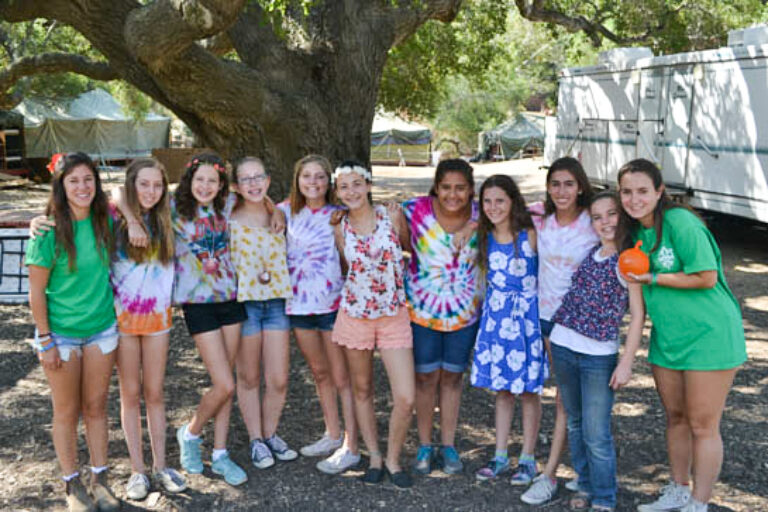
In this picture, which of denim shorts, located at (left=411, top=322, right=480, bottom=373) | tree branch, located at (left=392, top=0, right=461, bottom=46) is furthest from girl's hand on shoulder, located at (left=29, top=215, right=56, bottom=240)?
tree branch, located at (left=392, top=0, right=461, bottom=46)

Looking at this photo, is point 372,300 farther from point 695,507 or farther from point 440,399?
point 695,507

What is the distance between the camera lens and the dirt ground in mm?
4012

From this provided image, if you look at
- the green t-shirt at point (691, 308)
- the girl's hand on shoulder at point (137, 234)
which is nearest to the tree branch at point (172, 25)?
the girl's hand on shoulder at point (137, 234)

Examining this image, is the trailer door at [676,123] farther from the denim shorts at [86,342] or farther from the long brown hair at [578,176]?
the denim shorts at [86,342]

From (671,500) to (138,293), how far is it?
9.45 ft

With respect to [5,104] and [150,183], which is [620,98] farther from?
[5,104]

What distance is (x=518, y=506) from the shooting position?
155 inches

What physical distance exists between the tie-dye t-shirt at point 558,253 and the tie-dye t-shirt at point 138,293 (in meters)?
1.92

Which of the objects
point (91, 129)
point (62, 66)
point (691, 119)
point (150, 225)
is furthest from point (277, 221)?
point (91, 129)

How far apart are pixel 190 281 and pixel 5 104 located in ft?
44.0

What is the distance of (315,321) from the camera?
4.30 m

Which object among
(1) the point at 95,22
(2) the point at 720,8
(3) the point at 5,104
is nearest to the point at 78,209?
(1) the point at 95,22

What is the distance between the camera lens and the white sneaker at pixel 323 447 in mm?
4531

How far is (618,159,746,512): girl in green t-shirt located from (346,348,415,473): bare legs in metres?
1.23
